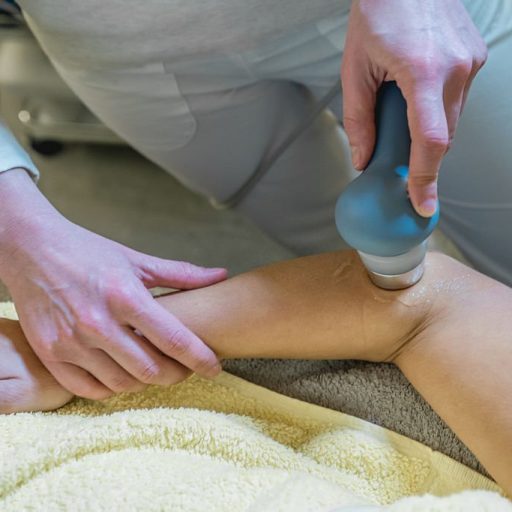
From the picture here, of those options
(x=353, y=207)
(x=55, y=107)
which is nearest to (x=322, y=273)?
(x=353, y=207)

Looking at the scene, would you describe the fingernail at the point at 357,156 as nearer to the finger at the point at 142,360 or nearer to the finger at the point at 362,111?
the finger at the point at 362,111

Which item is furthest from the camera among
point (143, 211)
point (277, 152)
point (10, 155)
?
point (143, 211)

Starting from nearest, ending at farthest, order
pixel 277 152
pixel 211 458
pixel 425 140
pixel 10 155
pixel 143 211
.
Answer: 1. pixel 425 140
2. pixel 211 458
3. pixel 10 155
4. pixel 277 152
5. pixel 143 211

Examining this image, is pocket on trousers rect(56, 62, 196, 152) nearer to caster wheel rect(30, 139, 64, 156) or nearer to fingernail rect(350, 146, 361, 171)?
fingernail rect(350, 146, 361, 171)

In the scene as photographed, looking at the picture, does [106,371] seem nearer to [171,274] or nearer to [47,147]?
[171,274]

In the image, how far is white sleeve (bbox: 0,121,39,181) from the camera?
32.4 inches

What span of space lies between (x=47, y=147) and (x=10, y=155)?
891 mm

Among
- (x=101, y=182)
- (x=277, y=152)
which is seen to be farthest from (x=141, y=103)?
(x=101, y=182)

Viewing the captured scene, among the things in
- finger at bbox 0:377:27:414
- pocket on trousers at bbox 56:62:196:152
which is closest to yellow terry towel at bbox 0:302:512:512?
finger at bbox 0:377:27:414

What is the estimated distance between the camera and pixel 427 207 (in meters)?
0.63

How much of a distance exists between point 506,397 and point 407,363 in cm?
12

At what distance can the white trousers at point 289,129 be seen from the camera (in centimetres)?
92

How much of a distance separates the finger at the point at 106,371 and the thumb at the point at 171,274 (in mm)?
104

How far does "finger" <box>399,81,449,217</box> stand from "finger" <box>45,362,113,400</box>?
0.41 m
